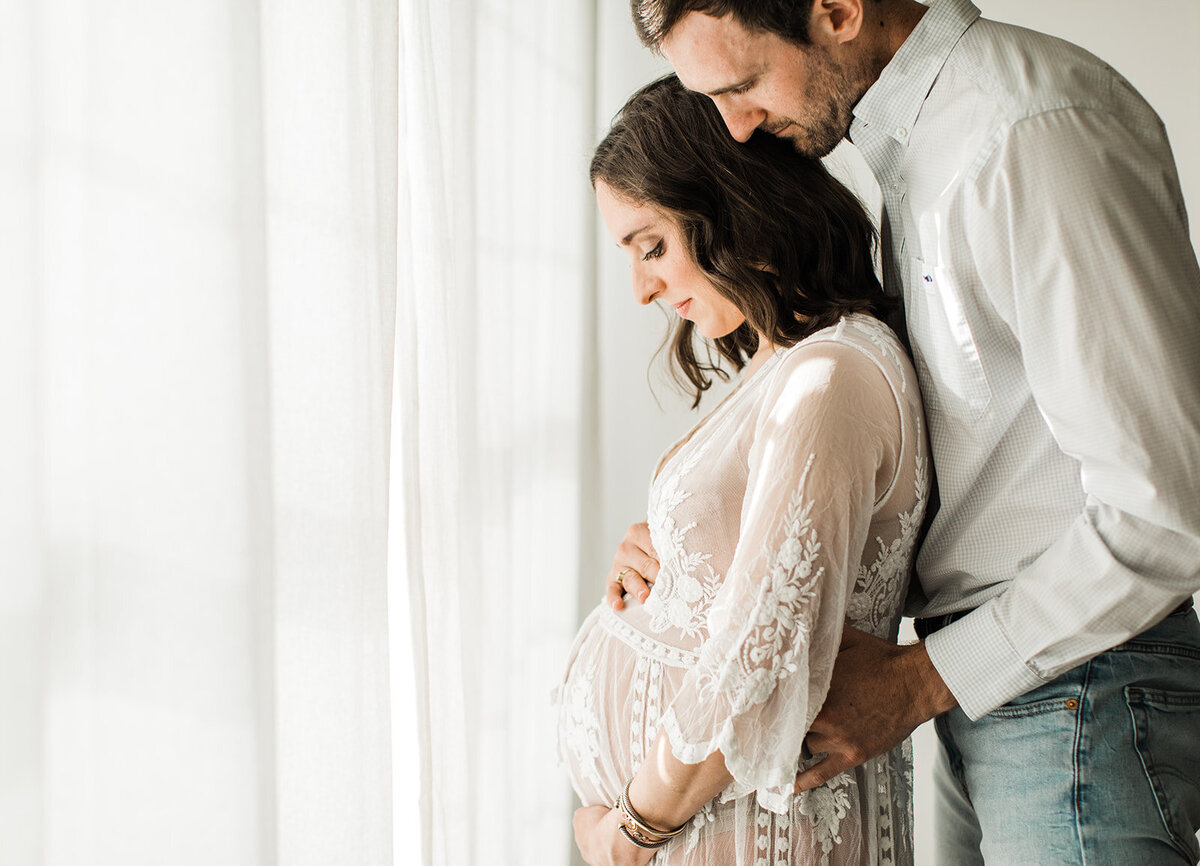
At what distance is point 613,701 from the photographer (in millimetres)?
1136

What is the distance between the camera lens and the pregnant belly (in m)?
1.08

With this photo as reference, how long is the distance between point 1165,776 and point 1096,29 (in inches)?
73.1

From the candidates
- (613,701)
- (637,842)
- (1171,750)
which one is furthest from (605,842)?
(1171,750)

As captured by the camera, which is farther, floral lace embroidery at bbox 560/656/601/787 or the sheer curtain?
floral lace embroidery at bbox 560/656/601/787

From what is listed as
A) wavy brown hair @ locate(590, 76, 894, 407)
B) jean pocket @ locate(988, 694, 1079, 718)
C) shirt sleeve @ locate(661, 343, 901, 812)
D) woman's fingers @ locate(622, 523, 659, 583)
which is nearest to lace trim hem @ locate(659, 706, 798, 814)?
shirt sleeve @ locate(661, 343, 901, 812)

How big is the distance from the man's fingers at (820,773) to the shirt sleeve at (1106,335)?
0.27 m

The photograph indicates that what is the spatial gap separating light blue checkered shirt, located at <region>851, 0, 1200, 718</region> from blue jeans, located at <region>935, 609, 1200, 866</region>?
0.21 ft

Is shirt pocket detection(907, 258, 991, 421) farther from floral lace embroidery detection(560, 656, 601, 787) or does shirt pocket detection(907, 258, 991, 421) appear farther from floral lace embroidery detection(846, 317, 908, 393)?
floral lace embroidery detection(560, 656, 601, 787)

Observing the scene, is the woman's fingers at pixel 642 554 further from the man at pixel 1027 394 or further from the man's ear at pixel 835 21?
the man's ear at pixel 835 21

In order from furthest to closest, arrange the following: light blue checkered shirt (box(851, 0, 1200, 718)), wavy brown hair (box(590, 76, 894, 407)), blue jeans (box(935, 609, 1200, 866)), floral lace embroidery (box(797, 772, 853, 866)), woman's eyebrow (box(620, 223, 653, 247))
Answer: woman's eyebrow (box(620, 223, 653, 247))
wavy brown hair (box(590, 76, 894, 407))
floral lace embroidery (box(797, 772, 853, 866))
blue jeans (box(935, 609, 1200, 866))
light blue checkered shirt (box(851, 0, 1200, 718))

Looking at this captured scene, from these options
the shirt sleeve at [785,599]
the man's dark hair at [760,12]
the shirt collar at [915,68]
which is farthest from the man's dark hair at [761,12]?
the shirt sleeve at [785,599]

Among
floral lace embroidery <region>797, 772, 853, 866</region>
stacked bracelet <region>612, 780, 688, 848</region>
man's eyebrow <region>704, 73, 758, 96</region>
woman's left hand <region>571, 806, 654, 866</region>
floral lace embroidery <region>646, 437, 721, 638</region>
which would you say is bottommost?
woman's left hand <region>571, 806, 654, 866</region>

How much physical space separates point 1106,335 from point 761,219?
466 mm

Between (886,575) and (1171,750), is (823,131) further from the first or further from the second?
(1171,750)
